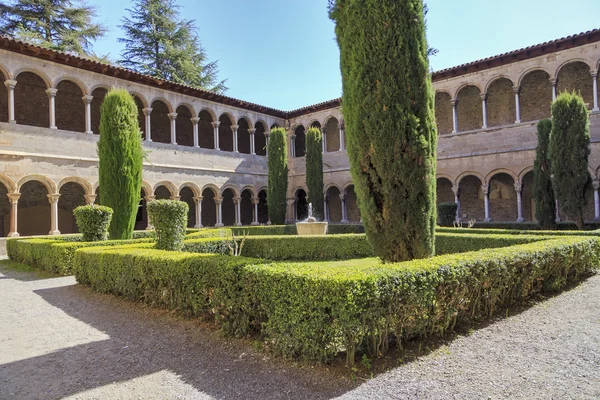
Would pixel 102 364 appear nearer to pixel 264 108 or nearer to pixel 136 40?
pixel 264 108

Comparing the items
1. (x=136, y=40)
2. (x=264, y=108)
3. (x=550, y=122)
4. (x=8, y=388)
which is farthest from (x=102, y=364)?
(x=136, y=40)

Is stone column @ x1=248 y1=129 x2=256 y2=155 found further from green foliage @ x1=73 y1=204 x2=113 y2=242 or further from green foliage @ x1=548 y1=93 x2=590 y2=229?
green foliage @ x1=548 y1=93 x2=590 y2=229

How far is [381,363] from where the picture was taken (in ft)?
11.5

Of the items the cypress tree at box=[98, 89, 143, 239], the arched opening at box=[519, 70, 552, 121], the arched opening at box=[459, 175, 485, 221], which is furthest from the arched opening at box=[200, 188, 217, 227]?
the arched opening at box=[519, 70, 552, 121]

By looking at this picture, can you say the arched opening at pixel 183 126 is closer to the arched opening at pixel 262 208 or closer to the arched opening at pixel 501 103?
the arched opening at pixel 262 208

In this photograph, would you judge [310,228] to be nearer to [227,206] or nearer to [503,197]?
[503,197]

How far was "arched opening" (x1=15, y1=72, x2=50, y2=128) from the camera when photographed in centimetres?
1623

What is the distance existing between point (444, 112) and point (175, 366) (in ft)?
63.5

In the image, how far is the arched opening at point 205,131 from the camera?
21.8 meters

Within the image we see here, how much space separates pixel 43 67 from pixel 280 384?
1594cm

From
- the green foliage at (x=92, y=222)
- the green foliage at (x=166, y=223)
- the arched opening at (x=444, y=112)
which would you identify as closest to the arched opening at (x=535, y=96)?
the arched opening at (x=444, y=112)

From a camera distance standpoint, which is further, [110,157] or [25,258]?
[110,157]

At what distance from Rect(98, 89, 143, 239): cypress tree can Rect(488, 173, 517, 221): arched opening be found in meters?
15.2

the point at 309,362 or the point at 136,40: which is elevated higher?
the point at 136,40
